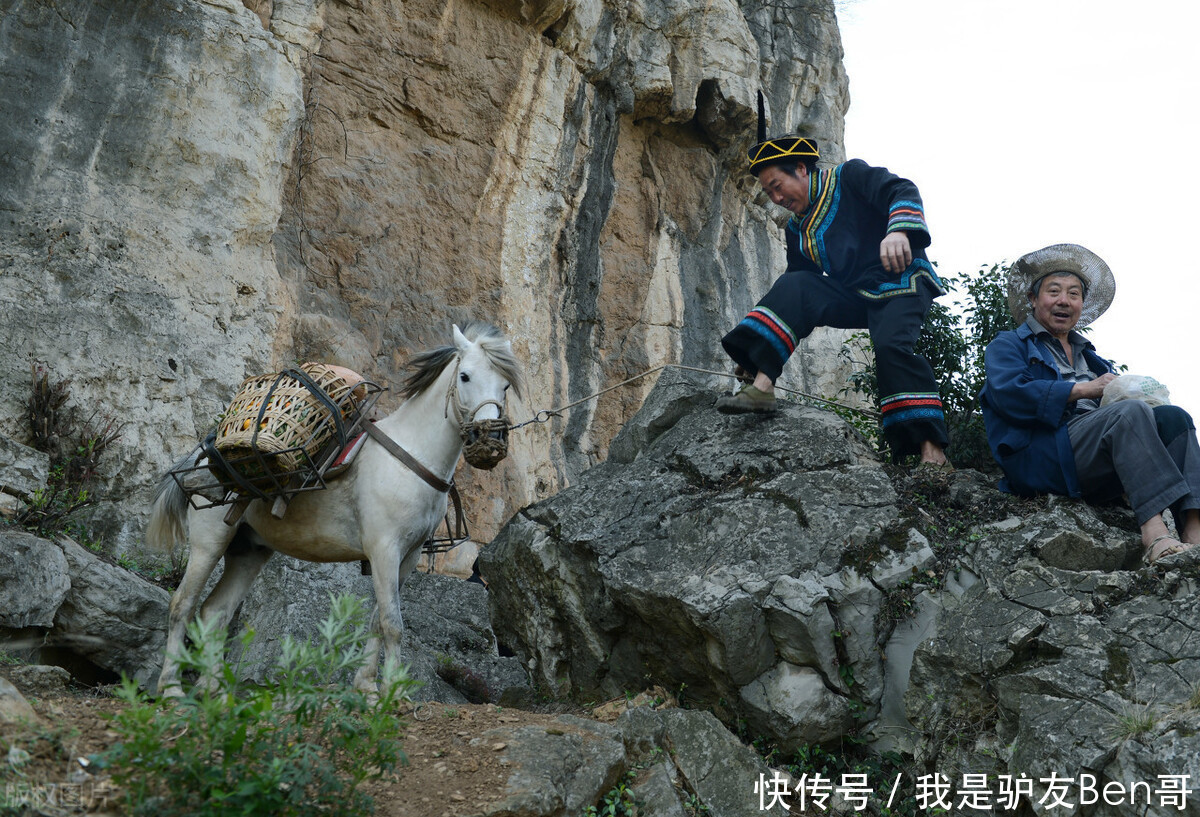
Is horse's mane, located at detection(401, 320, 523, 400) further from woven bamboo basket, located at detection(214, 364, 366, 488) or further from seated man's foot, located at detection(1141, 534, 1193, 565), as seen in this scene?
seated man's foot, located at detection(1141, 534, 1193, 565)

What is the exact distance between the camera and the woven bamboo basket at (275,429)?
5.15 metres

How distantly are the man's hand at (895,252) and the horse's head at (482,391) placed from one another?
2.34m

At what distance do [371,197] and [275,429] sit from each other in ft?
15.7

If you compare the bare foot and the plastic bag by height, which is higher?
the plastic bag

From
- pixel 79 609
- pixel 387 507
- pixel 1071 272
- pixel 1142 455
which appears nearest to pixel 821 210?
Answer: pixel 1071 272

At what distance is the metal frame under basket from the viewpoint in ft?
17.3

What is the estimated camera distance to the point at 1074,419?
5.43 meters

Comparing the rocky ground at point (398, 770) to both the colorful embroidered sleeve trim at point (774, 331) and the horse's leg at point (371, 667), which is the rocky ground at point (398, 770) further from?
the colorful embroidered sleeve trim at point (774, 331)

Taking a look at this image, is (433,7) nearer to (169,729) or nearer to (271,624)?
(271,624)

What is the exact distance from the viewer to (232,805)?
10.3 ft

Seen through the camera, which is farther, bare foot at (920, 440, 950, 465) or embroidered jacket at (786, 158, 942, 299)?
Result: embroidered jacket at (786, 158, 942, 299)

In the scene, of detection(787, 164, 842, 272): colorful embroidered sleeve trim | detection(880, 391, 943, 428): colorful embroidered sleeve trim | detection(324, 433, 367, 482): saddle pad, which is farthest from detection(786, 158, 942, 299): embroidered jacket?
detection(324, 433, 367, 482): saddle pad

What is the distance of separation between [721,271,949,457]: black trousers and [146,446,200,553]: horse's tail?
11.4ft

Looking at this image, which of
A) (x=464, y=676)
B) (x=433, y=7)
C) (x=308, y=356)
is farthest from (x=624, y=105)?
(x=464, y=676)
